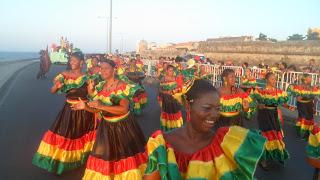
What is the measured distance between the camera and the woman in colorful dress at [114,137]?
564cm

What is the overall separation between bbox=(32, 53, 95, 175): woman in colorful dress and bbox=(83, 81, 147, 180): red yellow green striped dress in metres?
1.15

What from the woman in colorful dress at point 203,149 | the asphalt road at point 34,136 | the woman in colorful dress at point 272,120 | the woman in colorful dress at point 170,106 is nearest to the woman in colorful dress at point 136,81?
the asphalt road at point 34,136

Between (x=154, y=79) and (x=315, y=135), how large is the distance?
22666mm

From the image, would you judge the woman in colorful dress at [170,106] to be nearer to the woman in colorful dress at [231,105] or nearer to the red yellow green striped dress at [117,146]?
the woman in colorful dress at [231,105]

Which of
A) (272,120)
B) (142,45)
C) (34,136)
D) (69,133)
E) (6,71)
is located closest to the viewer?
(69,133)

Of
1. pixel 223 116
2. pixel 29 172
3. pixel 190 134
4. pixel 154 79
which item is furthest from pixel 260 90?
pixel 154 79

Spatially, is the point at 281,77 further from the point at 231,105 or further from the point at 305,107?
the point at 231,105

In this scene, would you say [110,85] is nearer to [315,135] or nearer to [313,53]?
[315,135]

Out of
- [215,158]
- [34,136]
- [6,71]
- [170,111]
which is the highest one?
[215,158]

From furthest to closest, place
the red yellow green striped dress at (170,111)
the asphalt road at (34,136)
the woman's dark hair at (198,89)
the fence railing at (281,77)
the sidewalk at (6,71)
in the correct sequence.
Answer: the sidewalk at (6,71) < the fence railing at (281,77) < the red yellow green striped dress at (170,111) < the asphalt road at (34,136) < the woman's dark hair at (198,89)

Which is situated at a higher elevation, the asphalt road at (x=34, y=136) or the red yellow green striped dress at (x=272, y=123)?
the red yellow green striped dress at (x=272, y=123)

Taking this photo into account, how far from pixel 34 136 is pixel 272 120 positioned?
5724 mm

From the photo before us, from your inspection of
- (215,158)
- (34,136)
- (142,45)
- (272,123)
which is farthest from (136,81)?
(142,45)

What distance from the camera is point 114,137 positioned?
5867 mm
